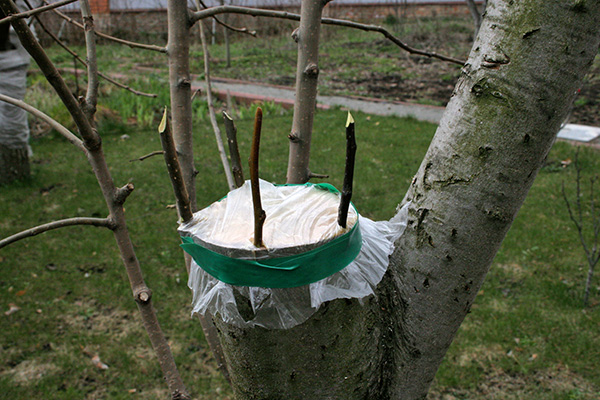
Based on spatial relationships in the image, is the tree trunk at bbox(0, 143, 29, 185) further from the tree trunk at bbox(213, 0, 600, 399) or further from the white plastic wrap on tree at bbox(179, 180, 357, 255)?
the tree trunk at bbox(213, 0, 600, 399)

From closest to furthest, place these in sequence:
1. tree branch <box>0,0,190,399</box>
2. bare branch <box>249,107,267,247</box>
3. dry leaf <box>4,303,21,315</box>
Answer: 1. bare branch <box>249,107,267,247</box>
2. tree branch <box>0,0,190,399</box>
3. dry leaf <box>4,303,21,315</box>

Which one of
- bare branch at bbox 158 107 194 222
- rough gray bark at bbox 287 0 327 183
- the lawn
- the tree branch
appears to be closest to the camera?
bare branch at bbox 158 107 194 222

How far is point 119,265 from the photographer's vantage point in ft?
12.6

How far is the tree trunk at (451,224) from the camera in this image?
2.67ft

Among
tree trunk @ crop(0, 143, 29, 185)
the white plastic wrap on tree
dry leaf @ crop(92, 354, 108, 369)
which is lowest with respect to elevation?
dry leaf @ crop(92, 354, 108, 369)

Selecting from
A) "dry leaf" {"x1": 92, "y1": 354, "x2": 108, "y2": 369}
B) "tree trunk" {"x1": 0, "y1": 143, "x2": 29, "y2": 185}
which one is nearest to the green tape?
"dry leaf" {"x1": 92, "y1": 354, "x2": 108, "y2": 369}

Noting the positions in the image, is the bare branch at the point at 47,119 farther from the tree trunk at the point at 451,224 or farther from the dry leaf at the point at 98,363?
the dry leaf at the point at 98,363

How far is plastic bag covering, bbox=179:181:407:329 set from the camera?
0.92m

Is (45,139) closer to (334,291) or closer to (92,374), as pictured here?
(92,374)

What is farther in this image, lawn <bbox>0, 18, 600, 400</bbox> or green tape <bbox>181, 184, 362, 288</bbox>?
lawn <bbox>0, 18, 600, 400</bbox>

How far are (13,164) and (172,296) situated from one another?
298 centimetres

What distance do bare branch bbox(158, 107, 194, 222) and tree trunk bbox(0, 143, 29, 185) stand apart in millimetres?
4981

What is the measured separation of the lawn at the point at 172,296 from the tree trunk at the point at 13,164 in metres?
0.15

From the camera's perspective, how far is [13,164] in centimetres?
508
